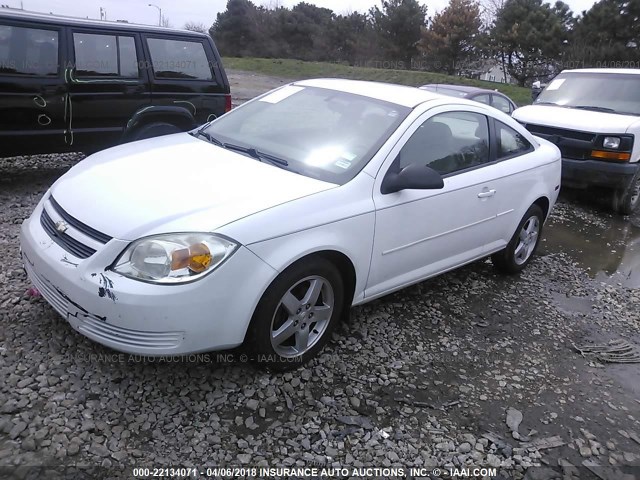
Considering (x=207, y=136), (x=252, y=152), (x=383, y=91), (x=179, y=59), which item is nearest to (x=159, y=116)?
(x=179, y=59)

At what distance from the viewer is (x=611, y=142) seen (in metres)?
7.18

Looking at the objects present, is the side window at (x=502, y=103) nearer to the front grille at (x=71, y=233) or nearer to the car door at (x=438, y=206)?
the car door at (x=438, y=206)

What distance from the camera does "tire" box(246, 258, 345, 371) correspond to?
9.36 feet

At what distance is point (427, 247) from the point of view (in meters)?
3.80

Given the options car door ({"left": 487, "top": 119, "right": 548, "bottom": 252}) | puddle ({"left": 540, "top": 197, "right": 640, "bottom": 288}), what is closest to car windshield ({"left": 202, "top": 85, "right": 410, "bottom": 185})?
car door ({"left": 487, "top": 119, "right": 548, "bottom": 252})

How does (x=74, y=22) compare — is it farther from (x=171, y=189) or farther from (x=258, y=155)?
(x=171, y=189)

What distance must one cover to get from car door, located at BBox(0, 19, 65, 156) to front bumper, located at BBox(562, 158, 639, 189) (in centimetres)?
660

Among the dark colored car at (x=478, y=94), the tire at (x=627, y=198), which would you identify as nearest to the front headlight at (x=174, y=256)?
the tire at (x=627, y=198)

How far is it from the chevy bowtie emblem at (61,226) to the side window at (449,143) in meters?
2.07

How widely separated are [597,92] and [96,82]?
7.18 metres

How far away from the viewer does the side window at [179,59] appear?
6480 millimetres

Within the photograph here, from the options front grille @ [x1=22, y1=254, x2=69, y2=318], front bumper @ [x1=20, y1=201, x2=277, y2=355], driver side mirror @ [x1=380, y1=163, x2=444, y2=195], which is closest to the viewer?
front bumper @ [x1=20, y1=201, x2=277, y2=355]

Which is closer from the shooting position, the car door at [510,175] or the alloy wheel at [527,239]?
the car door at [510,175]

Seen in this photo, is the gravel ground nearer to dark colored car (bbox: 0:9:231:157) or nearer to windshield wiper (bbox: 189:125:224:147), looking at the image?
windshield wiper (bbox: 189:125:224:147)
